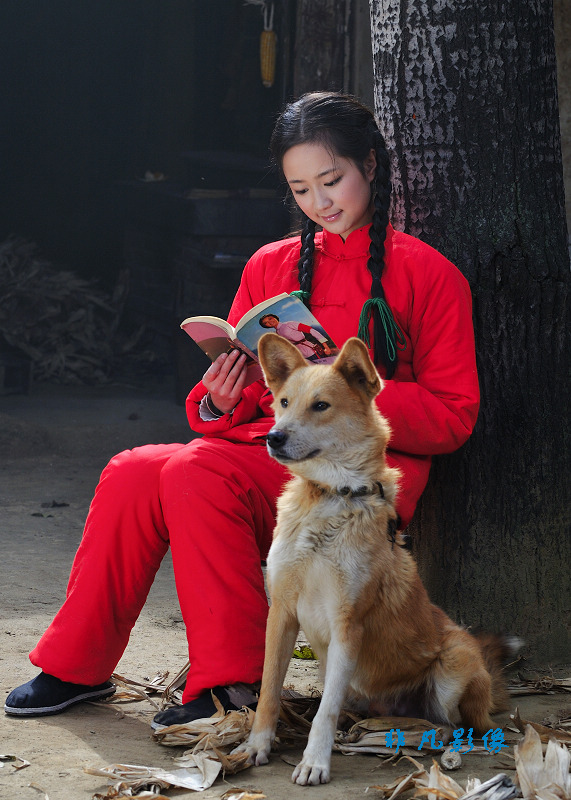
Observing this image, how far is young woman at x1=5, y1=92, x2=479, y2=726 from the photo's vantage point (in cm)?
290

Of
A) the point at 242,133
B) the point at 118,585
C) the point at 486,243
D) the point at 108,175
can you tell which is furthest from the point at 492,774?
the point at 108,175

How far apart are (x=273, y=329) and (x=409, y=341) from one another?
0.55m

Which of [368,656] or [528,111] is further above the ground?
[528,111]

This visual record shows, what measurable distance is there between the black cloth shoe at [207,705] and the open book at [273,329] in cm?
104

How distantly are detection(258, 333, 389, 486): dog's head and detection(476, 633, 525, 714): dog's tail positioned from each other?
2.87 ft

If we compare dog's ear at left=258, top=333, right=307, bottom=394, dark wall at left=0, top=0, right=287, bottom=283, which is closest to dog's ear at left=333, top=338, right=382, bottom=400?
dog's ear at left=258, top=333, right=307, bottom=394

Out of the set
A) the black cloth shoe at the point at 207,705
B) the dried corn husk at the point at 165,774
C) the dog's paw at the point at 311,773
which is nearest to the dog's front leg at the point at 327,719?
→ the dog's paw at the point at 311,773

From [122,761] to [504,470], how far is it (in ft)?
5.73

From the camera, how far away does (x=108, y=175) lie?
35.4ft

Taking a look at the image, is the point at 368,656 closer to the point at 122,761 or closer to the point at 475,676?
the point at 475,676

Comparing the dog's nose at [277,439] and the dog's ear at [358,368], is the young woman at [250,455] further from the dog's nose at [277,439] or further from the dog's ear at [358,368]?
the dog's nose at [277,439]

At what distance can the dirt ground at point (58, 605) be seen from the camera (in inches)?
104

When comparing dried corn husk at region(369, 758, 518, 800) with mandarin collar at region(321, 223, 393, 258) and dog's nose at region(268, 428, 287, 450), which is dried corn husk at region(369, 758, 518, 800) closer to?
dog's nose at region(268, 428, 287, 450)

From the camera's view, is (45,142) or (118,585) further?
(45,142)
